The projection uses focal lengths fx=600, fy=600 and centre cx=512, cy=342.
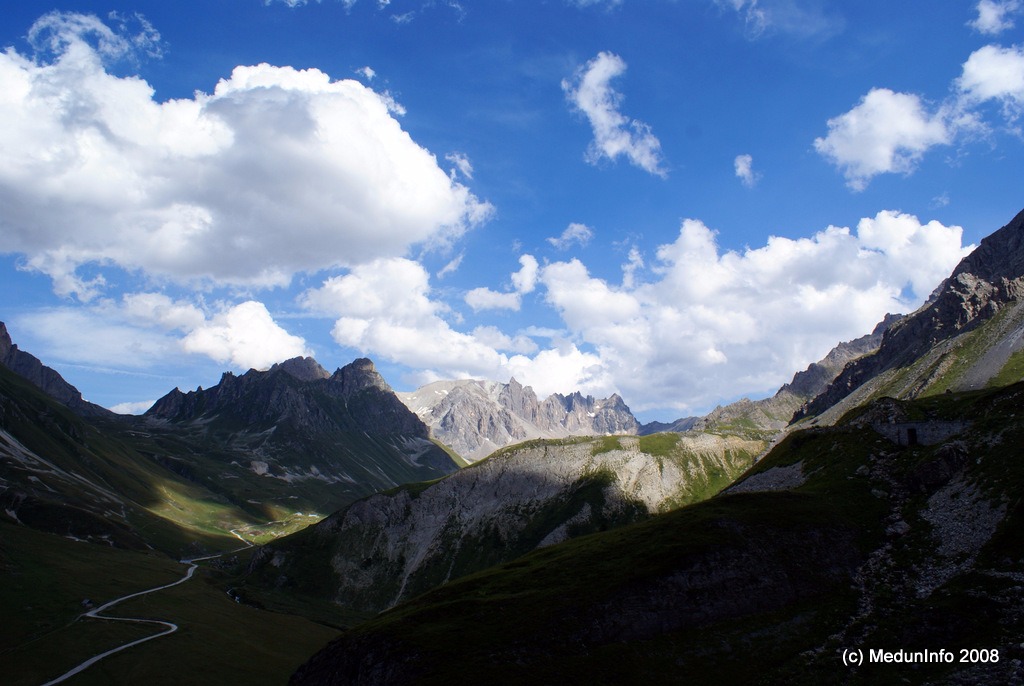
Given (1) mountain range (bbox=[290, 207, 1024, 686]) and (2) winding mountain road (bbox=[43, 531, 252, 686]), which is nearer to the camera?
(1) mountain range (bbox=[290, 207, 1024, 686])

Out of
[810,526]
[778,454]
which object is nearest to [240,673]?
[810,526]

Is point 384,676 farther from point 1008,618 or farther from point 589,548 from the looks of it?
point 1008,618

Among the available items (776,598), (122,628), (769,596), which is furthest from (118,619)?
(776,598)

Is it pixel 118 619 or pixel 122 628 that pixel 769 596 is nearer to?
pixel 122 628

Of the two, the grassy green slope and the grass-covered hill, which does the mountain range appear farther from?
the grassy green slope

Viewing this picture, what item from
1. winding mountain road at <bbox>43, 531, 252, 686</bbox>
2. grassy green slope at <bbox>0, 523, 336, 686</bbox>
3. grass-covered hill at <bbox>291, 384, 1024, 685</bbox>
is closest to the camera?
grass-covered hill at <bbox>291, 384, 1024, 685</bbox>

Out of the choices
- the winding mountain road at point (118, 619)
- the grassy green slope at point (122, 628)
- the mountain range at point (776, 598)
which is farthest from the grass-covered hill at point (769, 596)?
the winding mountain road at point (118, 619)

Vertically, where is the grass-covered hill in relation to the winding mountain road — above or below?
above

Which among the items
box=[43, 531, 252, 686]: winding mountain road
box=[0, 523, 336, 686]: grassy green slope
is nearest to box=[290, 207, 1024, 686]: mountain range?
box=[0, 523, 336, 686]: grassy green slope

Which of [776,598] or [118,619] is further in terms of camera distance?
[118,619]

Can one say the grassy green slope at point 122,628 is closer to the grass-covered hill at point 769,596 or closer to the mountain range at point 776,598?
the mountain range at point 776,598

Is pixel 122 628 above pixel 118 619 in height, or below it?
below

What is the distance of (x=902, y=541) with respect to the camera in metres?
62.7

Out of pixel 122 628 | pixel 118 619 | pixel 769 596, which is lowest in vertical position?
pixel 122 628
